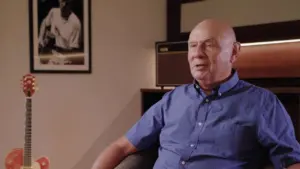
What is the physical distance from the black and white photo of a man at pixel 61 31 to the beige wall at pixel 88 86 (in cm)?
11

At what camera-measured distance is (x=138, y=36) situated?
7.90 ft

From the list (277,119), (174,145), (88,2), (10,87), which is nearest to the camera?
(277,119)

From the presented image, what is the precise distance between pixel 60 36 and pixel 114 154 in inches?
42.0

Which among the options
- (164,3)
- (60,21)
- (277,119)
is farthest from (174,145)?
(164,3)

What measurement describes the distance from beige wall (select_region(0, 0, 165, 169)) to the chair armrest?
87 cm

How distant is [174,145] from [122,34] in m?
1.19

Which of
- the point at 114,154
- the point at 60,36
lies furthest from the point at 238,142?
the point at 60,36

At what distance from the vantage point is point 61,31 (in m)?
2.16

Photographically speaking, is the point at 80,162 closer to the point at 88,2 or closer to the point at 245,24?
the point at 88,2

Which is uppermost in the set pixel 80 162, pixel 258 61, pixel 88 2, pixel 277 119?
pixel 88 2

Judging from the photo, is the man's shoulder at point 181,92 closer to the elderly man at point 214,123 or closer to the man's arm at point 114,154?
the elderly man at point 214,123

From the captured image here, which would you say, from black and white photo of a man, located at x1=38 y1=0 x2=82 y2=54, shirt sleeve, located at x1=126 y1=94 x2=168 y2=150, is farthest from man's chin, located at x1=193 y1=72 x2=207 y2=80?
black and white photo of a man, located at x1=38 y1=0 x2=82 y2=54

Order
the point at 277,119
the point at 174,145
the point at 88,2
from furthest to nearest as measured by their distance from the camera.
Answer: the point at 88,2
the point at 174,145
the point at 277,119

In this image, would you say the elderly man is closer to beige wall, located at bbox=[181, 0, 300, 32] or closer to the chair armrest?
the chair armrest
